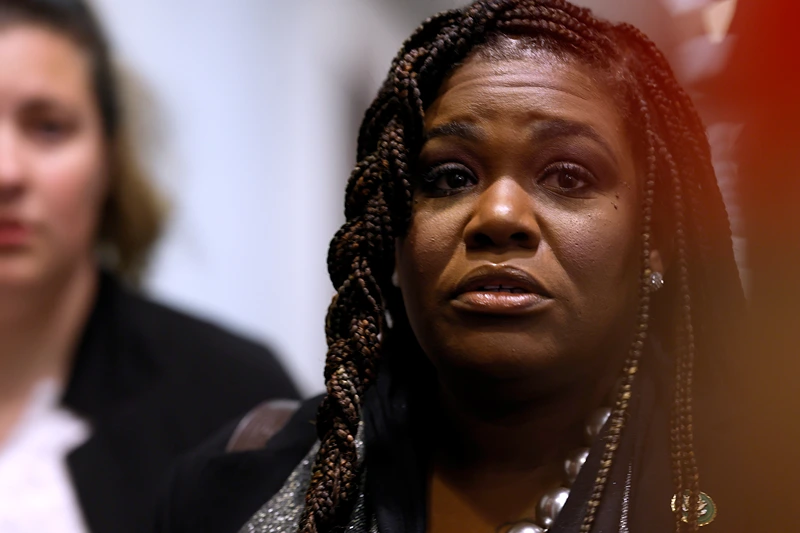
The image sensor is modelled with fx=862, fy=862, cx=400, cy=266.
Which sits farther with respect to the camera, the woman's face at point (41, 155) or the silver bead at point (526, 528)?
the woman's face at point (41, 155)

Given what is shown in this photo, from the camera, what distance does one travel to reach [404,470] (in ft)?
2.82

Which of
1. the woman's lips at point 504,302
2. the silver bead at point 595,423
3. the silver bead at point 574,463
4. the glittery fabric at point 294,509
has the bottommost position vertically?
the glittery fabric at point 294,509

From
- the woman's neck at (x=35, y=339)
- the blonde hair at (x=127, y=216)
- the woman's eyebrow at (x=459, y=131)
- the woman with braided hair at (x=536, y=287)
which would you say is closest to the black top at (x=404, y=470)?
the woman with braided hair at (x=536, y=287)

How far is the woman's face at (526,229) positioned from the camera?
746 mm

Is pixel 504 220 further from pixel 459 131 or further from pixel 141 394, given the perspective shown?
pixel 141 394

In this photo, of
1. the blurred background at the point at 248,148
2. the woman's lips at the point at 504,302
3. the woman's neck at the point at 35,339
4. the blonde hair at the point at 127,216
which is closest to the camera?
the woman's lips at the point at 504,302

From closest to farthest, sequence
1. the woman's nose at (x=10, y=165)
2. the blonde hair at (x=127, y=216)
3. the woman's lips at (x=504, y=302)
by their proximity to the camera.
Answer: the woman's lips at (x=504, y=302) < the woman's nose at (x=10, y=165) < the blonde hair at (x=127, y=216)

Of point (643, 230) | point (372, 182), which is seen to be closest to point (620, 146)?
point (643, 230)

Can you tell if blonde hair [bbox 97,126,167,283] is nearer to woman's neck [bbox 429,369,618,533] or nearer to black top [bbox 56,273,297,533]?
black top [bbox 56,273,297,533]

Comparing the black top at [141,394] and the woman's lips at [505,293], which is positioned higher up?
the woman's lips at [505,293]

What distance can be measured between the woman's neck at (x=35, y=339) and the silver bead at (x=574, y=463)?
86 cm

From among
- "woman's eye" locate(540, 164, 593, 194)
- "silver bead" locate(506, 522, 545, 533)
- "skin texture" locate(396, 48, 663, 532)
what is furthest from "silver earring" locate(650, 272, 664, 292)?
"silver bead" locate(506, 522, 545, 533)

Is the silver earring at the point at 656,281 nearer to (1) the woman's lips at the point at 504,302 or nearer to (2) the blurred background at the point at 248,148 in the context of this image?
(1) the woman's lips at the point at 504,302

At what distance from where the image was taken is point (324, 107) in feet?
5.43
